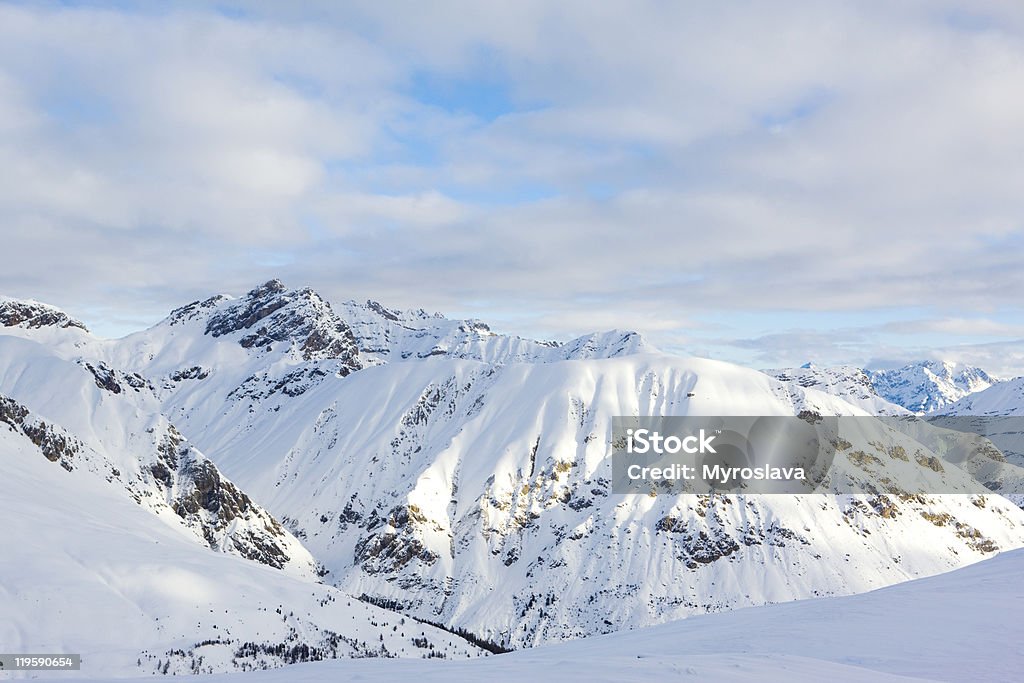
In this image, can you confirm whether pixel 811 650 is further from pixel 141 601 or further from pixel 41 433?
pixel 41 433

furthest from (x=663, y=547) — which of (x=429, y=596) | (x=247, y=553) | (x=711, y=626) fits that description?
(x=711, y=626)

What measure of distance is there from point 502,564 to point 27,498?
4908 inches

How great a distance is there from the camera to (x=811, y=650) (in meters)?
25.9

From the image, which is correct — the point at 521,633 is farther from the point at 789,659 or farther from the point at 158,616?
the point at 789,659

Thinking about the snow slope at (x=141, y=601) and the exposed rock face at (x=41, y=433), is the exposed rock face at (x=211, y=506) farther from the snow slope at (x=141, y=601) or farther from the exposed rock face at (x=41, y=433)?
the snow slope at (x=141, y=601)

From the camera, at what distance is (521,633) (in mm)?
164625

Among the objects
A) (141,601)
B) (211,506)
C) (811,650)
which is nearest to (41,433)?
(211,506)

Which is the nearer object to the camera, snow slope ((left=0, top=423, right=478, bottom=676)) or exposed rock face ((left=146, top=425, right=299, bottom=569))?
snow slope ((left=0, top=423, right=478, bottom=676))

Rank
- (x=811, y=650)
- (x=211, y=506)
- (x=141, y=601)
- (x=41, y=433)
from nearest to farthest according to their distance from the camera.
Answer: (x=811, y=650) < (x=141, y=601) < (x=41, y=433) < (x=211, y=506)

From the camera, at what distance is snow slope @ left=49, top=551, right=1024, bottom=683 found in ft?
67.5

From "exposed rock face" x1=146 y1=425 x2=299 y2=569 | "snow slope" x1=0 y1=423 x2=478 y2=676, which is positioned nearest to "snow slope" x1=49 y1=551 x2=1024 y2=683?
"snow slope" x1=0 y1=423 x2=478 y2=676

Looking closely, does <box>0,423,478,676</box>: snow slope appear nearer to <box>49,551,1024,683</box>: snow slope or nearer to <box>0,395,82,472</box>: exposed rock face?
<box>0,395,82,472</box>: exposed rock face

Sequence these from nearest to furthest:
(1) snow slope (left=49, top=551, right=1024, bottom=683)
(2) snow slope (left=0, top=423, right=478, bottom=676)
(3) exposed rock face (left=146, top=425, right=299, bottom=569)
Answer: (1) snow slope (left=49, top=551, right=1024, bottom=683) → (2) snow slope (left=0, top=423, right=478, bottom=676) → (3) exposed rock face (left=146, top=425, right=299, bottom=569)

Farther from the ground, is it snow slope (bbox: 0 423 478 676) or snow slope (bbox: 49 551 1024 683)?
snow slope (bbox: 49 551 1024 683)
